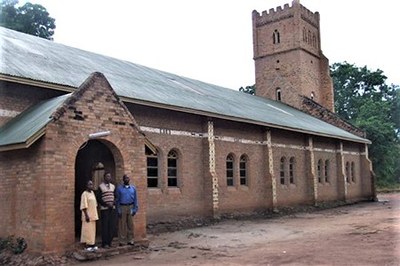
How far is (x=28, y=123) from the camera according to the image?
11.2 meters

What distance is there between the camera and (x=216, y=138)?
19.3m

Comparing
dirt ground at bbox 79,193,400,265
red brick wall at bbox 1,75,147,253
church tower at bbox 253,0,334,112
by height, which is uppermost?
church tower at bbox 253,0,334,112

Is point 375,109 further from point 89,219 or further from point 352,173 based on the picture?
point 89,219

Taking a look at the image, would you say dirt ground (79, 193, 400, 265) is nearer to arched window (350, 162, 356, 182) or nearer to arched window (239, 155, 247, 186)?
arched window (239, 155, 247, 186)

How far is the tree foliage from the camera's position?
49469 mm

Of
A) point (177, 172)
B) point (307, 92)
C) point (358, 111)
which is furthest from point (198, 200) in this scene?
point (358, 111)

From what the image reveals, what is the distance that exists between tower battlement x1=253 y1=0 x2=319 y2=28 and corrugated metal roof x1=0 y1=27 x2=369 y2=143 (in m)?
14.2

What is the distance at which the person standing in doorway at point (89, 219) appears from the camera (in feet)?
35.2

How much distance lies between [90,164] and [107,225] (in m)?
2.64

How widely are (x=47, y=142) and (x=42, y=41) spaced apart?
961 centimetres

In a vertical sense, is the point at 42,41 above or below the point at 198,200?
above

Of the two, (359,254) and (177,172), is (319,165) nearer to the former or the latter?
(177,172)

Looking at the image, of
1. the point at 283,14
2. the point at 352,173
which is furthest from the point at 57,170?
the point at 283,14

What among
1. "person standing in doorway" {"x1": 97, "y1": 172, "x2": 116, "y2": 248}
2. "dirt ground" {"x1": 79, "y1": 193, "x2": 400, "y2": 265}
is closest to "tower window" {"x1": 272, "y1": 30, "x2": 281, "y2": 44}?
"dirt ground" {"x1": 79, "y1": 193, "x2": 400, "y2": 265}
